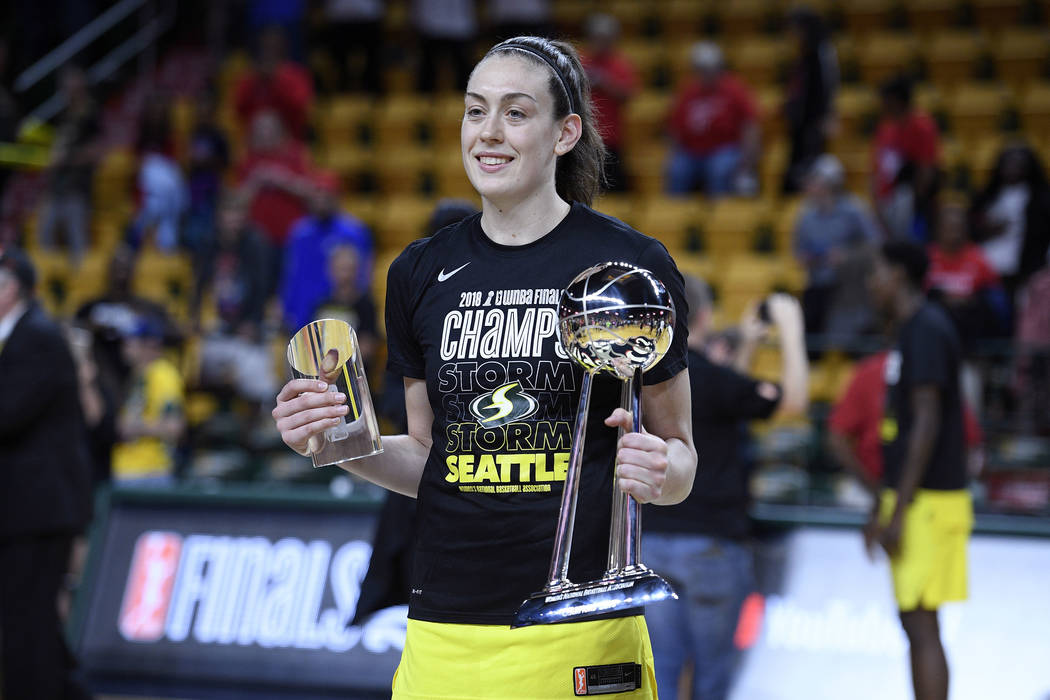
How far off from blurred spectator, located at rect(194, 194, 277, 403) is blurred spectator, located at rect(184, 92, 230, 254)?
3.19ft

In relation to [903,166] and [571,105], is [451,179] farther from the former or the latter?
[571,105]

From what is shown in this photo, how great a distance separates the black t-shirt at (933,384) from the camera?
484 centimetres

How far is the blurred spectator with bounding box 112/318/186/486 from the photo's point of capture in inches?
300

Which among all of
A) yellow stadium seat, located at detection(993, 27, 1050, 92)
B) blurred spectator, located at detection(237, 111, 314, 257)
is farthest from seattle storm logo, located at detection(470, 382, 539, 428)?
yellow stadium seat, located at detection(993, 27, 1050, 92)

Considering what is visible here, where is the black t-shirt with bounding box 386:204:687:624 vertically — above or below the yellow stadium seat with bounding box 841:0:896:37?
below

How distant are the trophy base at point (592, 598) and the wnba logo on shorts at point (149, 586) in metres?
4.85

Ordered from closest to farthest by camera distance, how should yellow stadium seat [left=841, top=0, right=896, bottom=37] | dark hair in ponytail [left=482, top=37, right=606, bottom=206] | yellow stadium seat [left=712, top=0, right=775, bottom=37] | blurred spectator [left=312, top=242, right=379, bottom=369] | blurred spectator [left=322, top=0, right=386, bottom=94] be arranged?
dark hair in ponytail [left=482, top=37, right=606, bottom=206] < blurred spectator [left=312, top=242, right=379, bottom=369] < blurred spectator [left=322, top=0, right=386, bottom=94] < yellow stadium seat [left=841, top=0, right=896, bottom=37] < yellow stadium seat [left=712, top=0, right=775, bottom=37]

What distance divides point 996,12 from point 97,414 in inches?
349

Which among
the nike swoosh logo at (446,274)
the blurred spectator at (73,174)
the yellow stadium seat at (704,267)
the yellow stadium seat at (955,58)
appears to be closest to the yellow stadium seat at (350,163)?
the blurred spectator at (73,174)

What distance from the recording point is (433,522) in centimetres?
244

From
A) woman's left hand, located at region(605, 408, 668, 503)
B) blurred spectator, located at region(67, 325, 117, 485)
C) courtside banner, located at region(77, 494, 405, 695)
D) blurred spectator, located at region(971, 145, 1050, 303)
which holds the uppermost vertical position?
blurred spectator, located at region(971, 145, 1050, 303)

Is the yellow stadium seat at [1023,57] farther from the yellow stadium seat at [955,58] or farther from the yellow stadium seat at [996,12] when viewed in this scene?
the yellow stadium seat at [996,12]

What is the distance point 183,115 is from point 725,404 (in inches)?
380

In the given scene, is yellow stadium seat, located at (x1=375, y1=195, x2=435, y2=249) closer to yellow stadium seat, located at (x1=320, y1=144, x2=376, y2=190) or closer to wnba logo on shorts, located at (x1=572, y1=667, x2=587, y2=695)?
yellow stadium seat, located at (x1=320, y1=144, x2=376, y2=190)
